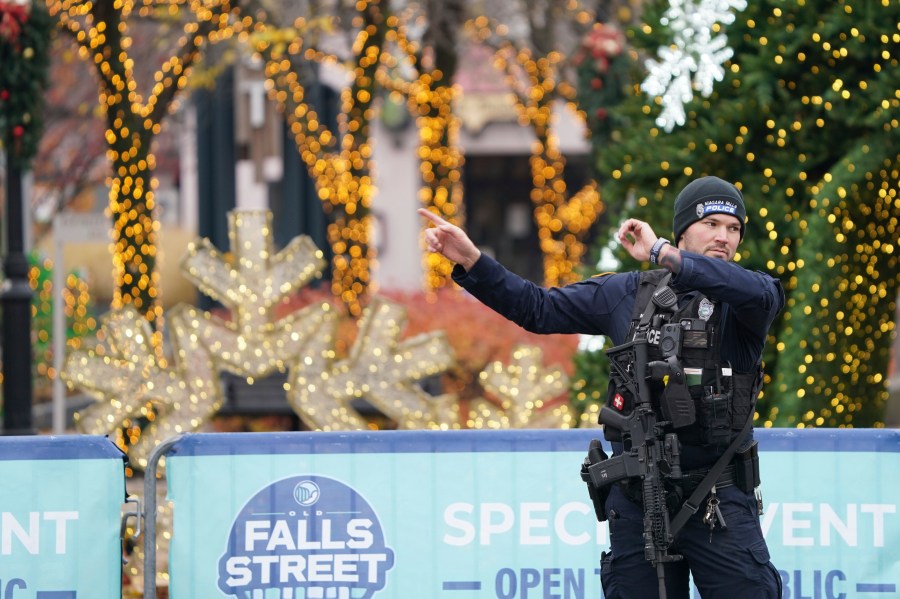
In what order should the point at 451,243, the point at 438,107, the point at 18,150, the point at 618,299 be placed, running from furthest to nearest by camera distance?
the point at 438,107 → the point at 18,150 → the point at 618,299 → the point at 451,243

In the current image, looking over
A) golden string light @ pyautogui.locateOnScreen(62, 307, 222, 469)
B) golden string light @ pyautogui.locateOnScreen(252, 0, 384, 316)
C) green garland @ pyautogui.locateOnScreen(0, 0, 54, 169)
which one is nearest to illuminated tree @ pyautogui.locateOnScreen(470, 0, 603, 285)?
golden string light @ pyautogui.locateOnScreen(252, 0, 384, 316)

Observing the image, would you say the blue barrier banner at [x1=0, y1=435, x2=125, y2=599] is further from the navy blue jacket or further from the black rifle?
the black rifle

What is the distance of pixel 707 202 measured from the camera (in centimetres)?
479

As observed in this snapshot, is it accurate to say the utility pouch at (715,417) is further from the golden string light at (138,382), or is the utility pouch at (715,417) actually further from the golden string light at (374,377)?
the golden string light at (138,382)

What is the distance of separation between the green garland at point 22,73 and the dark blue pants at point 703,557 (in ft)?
29.8

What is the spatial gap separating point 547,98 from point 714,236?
17827 mm

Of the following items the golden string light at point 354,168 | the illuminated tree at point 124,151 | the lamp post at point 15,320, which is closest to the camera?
the lamp post at point 15,320

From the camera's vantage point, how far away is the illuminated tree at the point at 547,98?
2178 centimetres

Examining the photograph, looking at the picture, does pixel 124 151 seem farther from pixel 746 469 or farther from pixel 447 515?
pixel 746 469

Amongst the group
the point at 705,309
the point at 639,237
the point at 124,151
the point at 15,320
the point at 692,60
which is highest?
the point at 124,151

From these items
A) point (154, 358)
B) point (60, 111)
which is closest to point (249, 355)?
point (154, 358)

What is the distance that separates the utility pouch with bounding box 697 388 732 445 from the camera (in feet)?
15.3

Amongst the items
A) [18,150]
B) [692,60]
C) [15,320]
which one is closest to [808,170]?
[692,60]

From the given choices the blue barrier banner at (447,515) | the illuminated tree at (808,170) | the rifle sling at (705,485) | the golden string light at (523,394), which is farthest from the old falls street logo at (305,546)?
the illuminated tree at (808,170)
